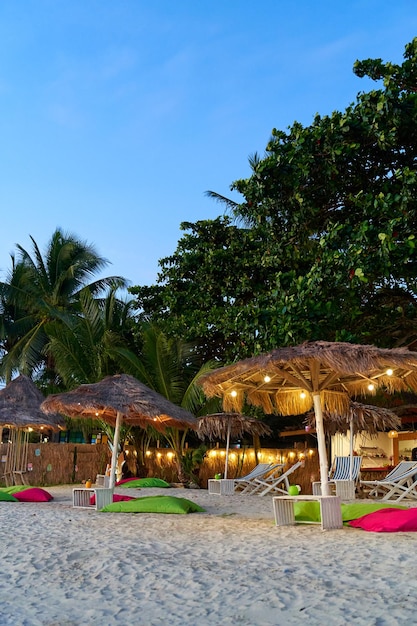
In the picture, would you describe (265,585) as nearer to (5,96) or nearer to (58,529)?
(58,529)

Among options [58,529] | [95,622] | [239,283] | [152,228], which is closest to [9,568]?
[95,622]

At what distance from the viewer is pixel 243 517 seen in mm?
8688

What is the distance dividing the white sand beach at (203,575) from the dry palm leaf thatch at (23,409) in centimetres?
667

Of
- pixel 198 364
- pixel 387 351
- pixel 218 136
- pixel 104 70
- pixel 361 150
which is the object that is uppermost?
pixel 218 136

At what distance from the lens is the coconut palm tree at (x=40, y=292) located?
2189 cm

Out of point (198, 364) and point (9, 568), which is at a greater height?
point (198, 364)

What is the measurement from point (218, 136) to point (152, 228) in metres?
15.4

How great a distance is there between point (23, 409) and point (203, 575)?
1093cm

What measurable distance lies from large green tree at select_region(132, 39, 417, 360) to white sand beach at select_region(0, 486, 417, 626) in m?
3.39

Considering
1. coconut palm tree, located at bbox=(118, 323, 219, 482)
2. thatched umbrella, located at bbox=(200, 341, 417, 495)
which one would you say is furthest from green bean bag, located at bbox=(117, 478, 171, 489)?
thatched umbrella, located at bbox=(200, 341, 417, 495)

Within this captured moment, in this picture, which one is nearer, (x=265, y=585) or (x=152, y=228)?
(x=265, y=585)

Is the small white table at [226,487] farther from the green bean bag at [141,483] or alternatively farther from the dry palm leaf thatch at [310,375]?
the dry palm leaf thatch at [310,375]

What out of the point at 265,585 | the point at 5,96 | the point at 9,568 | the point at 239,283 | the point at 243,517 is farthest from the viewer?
the point at 5,96

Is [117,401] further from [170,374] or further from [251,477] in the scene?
[170,374]
